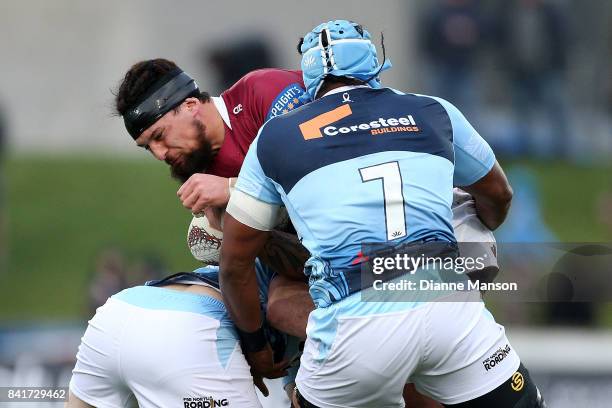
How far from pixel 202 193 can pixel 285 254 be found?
0.50 m

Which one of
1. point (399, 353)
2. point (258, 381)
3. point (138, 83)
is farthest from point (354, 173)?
point (258, 381)

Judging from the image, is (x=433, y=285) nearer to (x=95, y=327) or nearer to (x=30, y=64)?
(x=95, y=327)

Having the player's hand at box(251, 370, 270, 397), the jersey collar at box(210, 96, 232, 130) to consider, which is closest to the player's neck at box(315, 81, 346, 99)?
the jersey collar at box(210, 96, 232, 130)

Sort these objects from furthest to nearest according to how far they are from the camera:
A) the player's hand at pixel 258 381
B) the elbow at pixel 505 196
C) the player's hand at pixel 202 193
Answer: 1. the player's hand at pixel 258 381
2. the elbow at pixel 505 196
3. the player's hand at pixel 202 193

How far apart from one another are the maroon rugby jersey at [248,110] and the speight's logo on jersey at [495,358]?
1453 mm

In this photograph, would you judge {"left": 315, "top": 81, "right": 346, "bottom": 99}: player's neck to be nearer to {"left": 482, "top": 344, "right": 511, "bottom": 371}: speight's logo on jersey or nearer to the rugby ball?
the rugby ball

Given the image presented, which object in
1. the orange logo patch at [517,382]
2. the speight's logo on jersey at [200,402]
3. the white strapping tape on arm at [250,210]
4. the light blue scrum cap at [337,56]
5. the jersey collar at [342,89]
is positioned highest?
the light blue scrum cap at [337,56]

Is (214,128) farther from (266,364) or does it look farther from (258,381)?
(258,381)

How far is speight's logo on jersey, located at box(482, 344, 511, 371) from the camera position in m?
4.66

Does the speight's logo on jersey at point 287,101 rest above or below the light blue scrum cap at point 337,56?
below

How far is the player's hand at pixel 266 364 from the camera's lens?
212 inches

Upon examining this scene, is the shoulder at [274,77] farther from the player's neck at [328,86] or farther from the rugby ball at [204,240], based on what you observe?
the rugby ball at [204,240]

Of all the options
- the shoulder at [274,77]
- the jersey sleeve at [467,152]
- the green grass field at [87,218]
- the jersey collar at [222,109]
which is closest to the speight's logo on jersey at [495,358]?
the jersey sleeve at [467,152]

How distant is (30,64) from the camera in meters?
14.8
